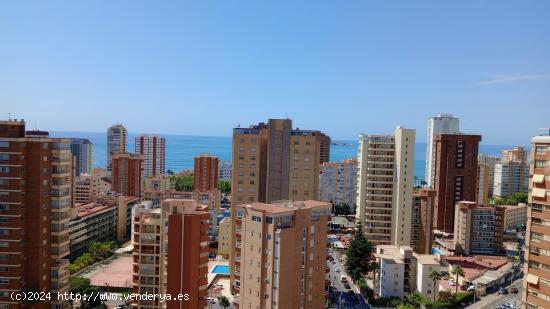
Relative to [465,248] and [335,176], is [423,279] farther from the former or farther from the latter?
[335,176]

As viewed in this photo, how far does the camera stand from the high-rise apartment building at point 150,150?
56062 millimetres

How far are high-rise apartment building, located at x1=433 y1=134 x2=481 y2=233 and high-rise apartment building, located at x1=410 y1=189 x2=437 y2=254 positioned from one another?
9363 mm

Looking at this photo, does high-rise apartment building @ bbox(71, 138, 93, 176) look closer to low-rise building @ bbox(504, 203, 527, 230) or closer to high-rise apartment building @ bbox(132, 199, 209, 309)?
low-rise building @ bbox(504, 203, 527, 230)

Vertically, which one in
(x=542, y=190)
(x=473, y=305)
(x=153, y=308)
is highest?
(x=542, y=190)

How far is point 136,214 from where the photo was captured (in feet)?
48.1

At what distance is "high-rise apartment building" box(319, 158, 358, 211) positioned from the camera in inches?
1738

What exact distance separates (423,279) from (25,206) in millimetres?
15682

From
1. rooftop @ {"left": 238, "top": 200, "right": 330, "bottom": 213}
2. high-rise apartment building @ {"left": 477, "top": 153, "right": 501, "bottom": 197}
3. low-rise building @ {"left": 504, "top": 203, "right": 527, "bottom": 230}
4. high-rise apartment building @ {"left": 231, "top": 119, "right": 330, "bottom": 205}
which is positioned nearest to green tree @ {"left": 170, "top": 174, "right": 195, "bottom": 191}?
high-rise apartment building @ {"left": 231, "top": 119, "right": 330, "bottom": 205}

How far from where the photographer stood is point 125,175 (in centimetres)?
3922

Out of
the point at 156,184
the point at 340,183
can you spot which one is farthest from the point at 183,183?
the point at 340,183

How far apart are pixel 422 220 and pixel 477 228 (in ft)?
20.3

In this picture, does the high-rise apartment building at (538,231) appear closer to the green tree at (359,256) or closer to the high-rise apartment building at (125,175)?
the green tree at (359,256)

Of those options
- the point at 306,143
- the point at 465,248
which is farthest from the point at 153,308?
the point at 465,248

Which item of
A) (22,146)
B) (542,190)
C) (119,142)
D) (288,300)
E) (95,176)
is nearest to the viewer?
(542,190)
